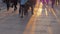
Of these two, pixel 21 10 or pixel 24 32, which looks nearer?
pixel 24 32

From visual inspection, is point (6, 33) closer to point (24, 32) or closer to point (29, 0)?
point (24, 32)

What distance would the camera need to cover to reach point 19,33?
31.1 feet

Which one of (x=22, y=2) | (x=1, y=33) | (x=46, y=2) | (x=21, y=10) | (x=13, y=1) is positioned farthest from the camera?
(x=46, y=2)

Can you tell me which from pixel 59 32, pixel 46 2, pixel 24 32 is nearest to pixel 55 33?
pixel 59 32

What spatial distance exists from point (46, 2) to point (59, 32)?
68.7 ft

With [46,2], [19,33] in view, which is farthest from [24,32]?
[46,2]

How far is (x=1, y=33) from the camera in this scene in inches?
370

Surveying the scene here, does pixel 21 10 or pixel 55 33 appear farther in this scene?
pixel 21 10

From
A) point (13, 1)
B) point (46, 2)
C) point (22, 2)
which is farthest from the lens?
point (46, 2)

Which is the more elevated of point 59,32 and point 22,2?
point 22,2

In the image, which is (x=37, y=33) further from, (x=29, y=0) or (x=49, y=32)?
(x=29, y=0)

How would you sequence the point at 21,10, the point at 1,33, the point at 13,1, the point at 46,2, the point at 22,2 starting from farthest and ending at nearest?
the point at 46,2, the point at 13,1, the point at 21,10, the point at 22,2, the point at 1,33

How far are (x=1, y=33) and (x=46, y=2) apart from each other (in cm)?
2150

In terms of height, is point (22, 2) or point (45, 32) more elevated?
point (22, 2)
